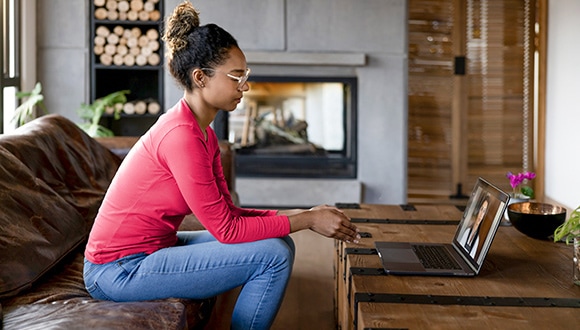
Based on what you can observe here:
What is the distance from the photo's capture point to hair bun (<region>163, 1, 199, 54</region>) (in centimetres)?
239

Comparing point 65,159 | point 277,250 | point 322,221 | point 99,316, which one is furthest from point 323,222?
point 65,159

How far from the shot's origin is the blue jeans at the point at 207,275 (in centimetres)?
226

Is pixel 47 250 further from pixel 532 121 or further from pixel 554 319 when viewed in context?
pixel 532 121

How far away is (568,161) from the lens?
219 inches

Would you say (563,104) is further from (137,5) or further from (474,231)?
(474,231)

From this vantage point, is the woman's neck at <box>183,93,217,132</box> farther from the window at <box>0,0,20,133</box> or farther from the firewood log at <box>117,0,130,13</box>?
the firewood log at <box>117,0,130,13</box>

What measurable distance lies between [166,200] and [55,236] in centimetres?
54

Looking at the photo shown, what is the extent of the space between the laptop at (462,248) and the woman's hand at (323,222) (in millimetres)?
138

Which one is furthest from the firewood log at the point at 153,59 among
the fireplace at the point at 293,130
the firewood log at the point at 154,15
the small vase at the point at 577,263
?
the small vase at the point at 577,263

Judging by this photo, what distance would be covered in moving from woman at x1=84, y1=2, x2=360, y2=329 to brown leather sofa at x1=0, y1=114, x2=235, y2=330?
0.31ft

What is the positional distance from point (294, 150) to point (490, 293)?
3845 millimetres

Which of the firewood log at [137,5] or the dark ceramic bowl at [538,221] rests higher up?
the firewood log at [137,5]

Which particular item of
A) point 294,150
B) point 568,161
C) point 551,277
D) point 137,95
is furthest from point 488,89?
point 551,277

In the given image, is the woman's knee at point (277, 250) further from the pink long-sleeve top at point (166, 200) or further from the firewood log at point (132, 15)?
the firewood log at point (132, 15)
